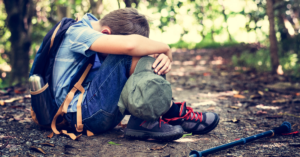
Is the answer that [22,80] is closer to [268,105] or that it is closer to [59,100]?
[59,100]

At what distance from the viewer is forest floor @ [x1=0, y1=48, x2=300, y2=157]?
5.09ft

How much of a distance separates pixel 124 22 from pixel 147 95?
62 cm

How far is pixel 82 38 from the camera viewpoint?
160 cm

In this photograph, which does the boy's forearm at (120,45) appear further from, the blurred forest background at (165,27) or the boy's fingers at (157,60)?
the blurred forest background at (165,27)

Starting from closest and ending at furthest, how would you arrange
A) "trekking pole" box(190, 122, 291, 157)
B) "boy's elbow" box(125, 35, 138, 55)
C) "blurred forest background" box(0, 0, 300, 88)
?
"trekking pole" box(190, 122, 291, 157)
"boy's elbow" box(125, 35, 138, 55)
"blurred forest background" box(0, 0, 300, 88)

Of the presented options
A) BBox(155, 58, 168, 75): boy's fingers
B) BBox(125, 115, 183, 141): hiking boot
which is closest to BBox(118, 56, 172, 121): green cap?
BBox(155, 58, 168, 75): boy's fingers

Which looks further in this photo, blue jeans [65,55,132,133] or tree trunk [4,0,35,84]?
tree trunk [4,0,35,84]

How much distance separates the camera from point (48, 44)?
1.64 m

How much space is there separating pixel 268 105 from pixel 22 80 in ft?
12.6

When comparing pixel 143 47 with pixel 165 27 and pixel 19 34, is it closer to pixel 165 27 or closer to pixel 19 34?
pixel 165 27

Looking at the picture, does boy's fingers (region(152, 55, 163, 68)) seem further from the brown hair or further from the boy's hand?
the brown hair

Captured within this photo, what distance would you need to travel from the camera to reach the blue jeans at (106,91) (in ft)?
5.41

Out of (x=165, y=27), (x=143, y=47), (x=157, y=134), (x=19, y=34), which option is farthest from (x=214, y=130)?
(x=19, y=34)

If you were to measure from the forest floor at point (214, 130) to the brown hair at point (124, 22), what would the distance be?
0.79 m
